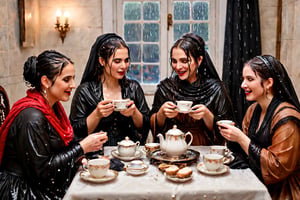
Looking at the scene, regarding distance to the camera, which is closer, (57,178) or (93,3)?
(57,178)

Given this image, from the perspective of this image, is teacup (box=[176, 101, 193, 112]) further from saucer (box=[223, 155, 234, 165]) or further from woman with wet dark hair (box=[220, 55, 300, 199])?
saucer (box=[223, 155, 234, 165])

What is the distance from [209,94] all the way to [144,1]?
8.31 ft

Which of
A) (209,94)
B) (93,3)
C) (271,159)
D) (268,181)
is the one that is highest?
(93,3)

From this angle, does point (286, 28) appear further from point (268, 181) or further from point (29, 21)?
point (29, 21)

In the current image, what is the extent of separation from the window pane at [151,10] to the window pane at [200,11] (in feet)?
1.69

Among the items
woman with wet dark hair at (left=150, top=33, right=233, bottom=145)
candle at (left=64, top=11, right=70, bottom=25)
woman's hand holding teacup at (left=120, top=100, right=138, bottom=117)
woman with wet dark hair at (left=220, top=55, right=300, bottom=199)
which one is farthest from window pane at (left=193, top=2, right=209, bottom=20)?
woman with wet dark hair at (left=220, top=55, right=300, bottom=199)

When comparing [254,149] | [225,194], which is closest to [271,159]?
[254,149]

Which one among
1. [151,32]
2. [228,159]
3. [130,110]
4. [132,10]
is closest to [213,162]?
[228,159]

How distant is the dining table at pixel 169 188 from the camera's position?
198 cm

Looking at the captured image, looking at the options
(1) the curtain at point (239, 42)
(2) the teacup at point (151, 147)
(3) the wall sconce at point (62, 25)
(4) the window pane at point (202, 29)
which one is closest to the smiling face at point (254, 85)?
(2) the teacup at point (151, 147)

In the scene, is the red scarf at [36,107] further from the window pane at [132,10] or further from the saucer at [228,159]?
the window pane at [132,10]

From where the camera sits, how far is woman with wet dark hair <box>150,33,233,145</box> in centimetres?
302

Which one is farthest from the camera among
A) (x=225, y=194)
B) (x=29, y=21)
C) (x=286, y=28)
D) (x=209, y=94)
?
(x=29, y=21)

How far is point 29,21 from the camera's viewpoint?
4.67 meters
